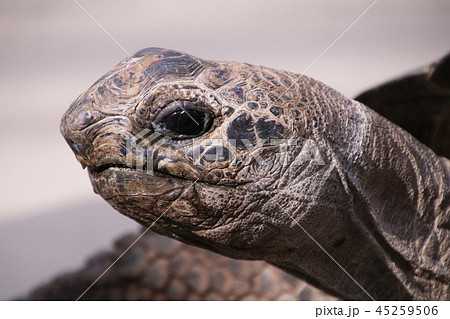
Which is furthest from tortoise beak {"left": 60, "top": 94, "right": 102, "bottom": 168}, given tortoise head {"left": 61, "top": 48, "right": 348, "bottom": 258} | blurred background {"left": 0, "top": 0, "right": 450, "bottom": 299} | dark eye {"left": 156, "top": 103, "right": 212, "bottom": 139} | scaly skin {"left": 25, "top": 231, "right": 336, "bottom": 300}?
scaly skin {"left": 25, "top": 231, "right": 336, "bottom": 300}

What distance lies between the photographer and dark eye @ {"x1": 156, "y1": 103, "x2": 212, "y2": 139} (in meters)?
0.79

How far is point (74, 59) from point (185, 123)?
865mm

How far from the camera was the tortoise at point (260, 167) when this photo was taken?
79 centimetres

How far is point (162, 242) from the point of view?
178 centimetres

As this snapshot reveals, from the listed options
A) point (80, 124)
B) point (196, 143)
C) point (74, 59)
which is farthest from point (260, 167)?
point (74, 59)

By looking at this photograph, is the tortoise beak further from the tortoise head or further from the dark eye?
the dark eye

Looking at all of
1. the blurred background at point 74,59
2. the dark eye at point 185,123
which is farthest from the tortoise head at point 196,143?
the blurred background at point 74,59

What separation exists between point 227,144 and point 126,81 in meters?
0.21

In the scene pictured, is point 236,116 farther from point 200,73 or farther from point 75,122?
point 75,122

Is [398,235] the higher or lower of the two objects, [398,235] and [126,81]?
the lower

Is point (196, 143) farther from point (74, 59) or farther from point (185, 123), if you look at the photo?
point (74, 59)

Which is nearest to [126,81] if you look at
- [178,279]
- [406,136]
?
[406,136]

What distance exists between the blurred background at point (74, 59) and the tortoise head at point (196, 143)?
0.64 meters

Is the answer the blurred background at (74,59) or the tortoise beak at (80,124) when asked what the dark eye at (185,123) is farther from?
the blurred background at (74,59)
